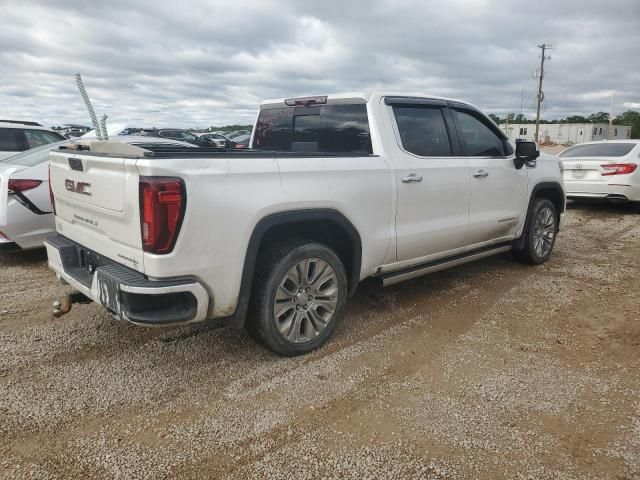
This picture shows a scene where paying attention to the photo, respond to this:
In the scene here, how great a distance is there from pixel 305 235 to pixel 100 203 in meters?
1.36

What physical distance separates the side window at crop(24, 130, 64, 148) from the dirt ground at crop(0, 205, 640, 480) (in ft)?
14.1

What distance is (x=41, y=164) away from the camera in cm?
569

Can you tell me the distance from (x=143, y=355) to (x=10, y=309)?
1721 millimetres

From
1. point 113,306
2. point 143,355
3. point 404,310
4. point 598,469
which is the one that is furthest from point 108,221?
point 598,469

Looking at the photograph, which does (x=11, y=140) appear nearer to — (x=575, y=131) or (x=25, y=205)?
(x=25, y=205)

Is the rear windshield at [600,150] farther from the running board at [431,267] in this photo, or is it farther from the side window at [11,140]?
the side window at [11,140]

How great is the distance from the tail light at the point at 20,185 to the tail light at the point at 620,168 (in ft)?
31.8

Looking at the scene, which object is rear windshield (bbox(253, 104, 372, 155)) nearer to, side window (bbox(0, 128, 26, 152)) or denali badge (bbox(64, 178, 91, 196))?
denali badge (bbox(64, 178, 91, 196))

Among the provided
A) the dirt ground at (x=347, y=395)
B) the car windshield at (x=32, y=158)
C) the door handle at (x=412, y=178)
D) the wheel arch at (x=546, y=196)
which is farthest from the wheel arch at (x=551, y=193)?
the car windshield at (x=32, y=158)

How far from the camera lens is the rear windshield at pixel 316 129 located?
4027mm

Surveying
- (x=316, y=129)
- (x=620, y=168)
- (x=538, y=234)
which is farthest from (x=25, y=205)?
(x=620, y=168)

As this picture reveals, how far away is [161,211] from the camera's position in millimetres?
2639

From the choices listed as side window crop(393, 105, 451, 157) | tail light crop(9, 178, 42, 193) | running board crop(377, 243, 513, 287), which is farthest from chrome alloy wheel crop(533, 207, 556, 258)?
tail light crop(9, 178, 42, 193)

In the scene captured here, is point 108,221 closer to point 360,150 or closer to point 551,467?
point 360,150
